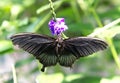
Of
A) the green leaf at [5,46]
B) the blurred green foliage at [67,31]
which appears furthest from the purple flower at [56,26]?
the green leaf at [5,46]

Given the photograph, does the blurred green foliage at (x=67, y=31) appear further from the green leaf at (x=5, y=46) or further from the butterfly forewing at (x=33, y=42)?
the butterfly forewing at (x=33, y=42)

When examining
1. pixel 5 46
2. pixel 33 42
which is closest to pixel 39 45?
pixel 33 42

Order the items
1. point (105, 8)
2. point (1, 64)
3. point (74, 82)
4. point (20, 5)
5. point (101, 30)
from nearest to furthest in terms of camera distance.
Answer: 1. point (101, 30)
2. point (74, 82)
3. point (20, 5)
4. point (1, 64)
5. point (105, 8)

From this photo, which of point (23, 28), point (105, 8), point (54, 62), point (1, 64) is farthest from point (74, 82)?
point (105, 8)

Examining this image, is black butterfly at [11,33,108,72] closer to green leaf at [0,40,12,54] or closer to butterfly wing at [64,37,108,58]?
butterfly wing at [64,37,108,58]

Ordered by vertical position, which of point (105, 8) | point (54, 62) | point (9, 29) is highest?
point (105, 8)

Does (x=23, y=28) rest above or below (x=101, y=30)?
above

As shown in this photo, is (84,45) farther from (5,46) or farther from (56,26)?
(5,46)

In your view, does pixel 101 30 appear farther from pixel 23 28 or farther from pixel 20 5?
pixel 20 5

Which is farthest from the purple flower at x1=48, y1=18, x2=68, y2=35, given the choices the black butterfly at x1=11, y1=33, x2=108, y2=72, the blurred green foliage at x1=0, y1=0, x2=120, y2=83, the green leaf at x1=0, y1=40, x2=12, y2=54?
the green leaf at x1=0, y1=40, x2=12, y2=54
